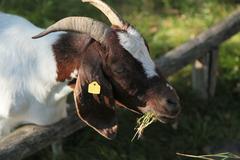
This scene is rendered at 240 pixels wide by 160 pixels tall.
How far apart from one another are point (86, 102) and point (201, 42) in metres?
2.25

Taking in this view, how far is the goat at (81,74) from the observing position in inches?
163

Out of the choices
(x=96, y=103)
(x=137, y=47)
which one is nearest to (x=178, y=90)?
(x=96, y=103)

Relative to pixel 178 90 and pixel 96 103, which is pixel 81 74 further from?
pixel 178 90

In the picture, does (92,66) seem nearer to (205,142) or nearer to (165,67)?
(165,67)

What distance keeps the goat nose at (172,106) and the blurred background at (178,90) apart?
4.42 ft

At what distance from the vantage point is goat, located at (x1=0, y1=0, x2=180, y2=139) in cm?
413

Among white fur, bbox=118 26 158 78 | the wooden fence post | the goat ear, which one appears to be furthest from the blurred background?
white fur, bbox=118 26 158 78

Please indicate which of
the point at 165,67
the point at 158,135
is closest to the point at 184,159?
the point at 158,135

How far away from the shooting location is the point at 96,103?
434cm

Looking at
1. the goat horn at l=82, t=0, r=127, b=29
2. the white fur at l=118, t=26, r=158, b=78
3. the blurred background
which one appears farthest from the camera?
the blurred background

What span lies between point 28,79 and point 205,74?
267cm

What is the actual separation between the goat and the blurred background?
2.73 ft

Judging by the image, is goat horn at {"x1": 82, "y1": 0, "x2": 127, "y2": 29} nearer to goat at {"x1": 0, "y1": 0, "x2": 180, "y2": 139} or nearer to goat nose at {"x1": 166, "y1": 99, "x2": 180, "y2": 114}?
goat at {"x1": 0, "y1": 0, "x2": 180, "y2": 139}

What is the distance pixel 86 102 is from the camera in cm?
431
